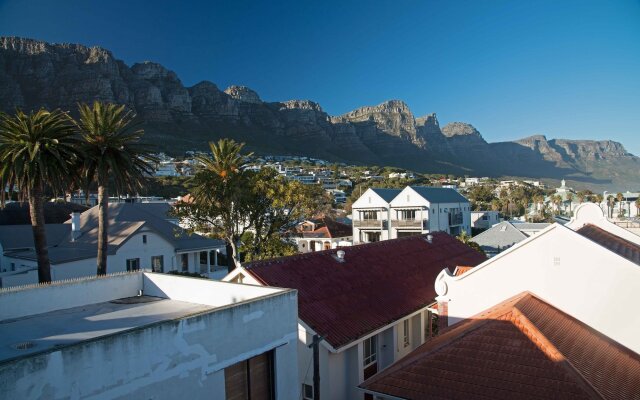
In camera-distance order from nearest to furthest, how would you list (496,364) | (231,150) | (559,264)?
(496,364), (559,264), (231,150)

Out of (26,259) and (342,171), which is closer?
(26,259)

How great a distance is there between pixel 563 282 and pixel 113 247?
28395 mm

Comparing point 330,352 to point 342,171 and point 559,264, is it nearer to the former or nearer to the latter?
point 559,264

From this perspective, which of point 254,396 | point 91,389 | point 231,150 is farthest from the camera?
point 231,150

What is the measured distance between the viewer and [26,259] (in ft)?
108

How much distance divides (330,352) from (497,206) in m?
109

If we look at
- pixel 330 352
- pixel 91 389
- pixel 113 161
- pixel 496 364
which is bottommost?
pixel 330 352

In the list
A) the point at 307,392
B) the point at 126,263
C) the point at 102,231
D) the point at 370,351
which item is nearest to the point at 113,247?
the point at 126,263

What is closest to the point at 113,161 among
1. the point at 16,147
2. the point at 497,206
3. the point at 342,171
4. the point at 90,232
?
the point at 16,147

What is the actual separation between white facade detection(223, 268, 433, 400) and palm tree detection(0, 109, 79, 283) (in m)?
13.9

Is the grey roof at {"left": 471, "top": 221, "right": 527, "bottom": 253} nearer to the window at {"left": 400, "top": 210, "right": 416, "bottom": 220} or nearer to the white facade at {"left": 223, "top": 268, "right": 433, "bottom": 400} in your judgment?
the window at {"left": 400, "top": 210, "right": 416, "bottom": 220}

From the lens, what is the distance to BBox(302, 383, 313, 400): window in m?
15.2

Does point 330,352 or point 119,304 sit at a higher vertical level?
point 119,304

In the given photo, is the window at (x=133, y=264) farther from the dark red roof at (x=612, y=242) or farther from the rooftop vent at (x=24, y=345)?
the dark red roof at (x=612, y=242)
